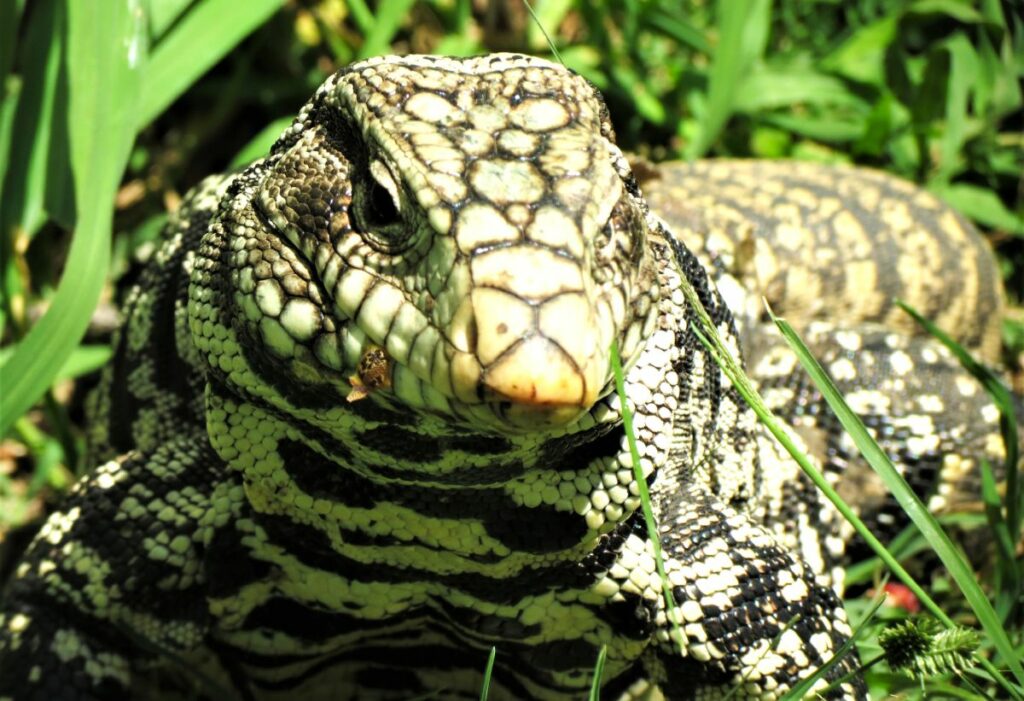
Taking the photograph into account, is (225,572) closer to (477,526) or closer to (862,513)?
(477,526)

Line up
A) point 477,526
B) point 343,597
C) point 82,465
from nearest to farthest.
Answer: point 477,526, point 343,597, point 82,465

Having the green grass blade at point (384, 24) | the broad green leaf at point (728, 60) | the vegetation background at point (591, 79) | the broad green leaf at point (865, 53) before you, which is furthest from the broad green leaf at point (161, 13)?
the broad green leaf at point (865, 53)

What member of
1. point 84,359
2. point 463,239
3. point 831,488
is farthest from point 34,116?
point 831,488

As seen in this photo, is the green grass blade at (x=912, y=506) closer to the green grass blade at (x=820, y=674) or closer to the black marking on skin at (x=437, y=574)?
the green grass blade at (x=820, y=674)

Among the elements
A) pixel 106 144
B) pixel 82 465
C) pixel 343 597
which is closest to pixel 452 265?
pixel 343 597

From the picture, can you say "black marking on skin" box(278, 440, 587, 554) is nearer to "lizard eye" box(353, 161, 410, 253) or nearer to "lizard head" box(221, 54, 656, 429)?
"lizard head" box(221, 54, 656, 429)

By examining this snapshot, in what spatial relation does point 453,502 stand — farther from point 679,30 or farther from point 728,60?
point 679,30
